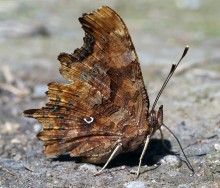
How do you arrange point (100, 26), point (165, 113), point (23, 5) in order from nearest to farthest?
point (100, 26), point (165, 113), point (23, 5)

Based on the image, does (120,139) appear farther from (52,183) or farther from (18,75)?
(18,75)

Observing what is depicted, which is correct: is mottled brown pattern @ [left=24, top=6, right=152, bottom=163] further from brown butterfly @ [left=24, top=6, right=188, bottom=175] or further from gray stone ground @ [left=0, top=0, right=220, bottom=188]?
gray stone ground @ [left=0, top=0, right=220, bottom=188]

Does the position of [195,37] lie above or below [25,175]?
above

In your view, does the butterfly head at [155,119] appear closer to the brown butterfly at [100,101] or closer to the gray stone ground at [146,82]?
the brown butterfly at [100,101]

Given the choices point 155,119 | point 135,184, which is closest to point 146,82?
point 155,119

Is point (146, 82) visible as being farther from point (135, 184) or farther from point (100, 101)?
point (135, 184)

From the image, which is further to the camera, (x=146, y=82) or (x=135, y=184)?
(x=146, y=82)

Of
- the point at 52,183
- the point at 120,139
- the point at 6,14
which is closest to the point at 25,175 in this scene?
the point at 52,183

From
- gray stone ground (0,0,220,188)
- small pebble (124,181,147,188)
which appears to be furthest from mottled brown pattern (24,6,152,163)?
small pebble (124,181,147,188)
